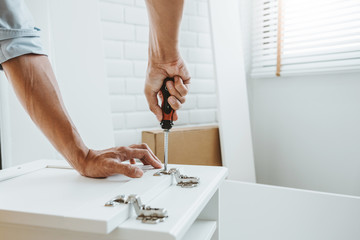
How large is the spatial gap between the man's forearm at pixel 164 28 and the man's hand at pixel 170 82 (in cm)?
2

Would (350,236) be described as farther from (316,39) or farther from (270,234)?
(316,39)

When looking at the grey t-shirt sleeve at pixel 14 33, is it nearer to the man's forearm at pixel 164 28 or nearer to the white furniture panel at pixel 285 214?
the man's forearm at pixel 164 28

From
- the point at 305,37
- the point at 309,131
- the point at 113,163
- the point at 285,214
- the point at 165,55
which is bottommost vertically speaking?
the point at 285,214

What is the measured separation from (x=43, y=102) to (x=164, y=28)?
313 mm

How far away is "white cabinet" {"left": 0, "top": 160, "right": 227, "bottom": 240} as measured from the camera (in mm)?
427

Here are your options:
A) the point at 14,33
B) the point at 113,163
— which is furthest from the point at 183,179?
the point at 14,33

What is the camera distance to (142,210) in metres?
0.47

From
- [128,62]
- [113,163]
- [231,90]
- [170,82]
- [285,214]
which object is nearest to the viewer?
[113,163]

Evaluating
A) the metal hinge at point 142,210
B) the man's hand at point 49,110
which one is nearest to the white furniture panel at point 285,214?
the man's hand at point 49,110

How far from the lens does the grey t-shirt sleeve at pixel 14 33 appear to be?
0.64 meters

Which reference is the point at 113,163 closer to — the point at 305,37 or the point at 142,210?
the point at 142,210

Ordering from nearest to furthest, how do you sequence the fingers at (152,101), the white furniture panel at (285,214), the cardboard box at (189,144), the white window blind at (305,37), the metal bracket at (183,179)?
the metal bracket at (183,179) → the fingers at (152,101) → the white furniture panel at (285,214) → the cardboard box at (189,144) → the white window blind at (305,37)

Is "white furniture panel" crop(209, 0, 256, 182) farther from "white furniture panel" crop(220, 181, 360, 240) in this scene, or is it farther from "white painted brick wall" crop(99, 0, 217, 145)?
"white furniture panel" crop(220, 181, 360, 240)

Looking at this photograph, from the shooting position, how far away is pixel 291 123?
195 cm
